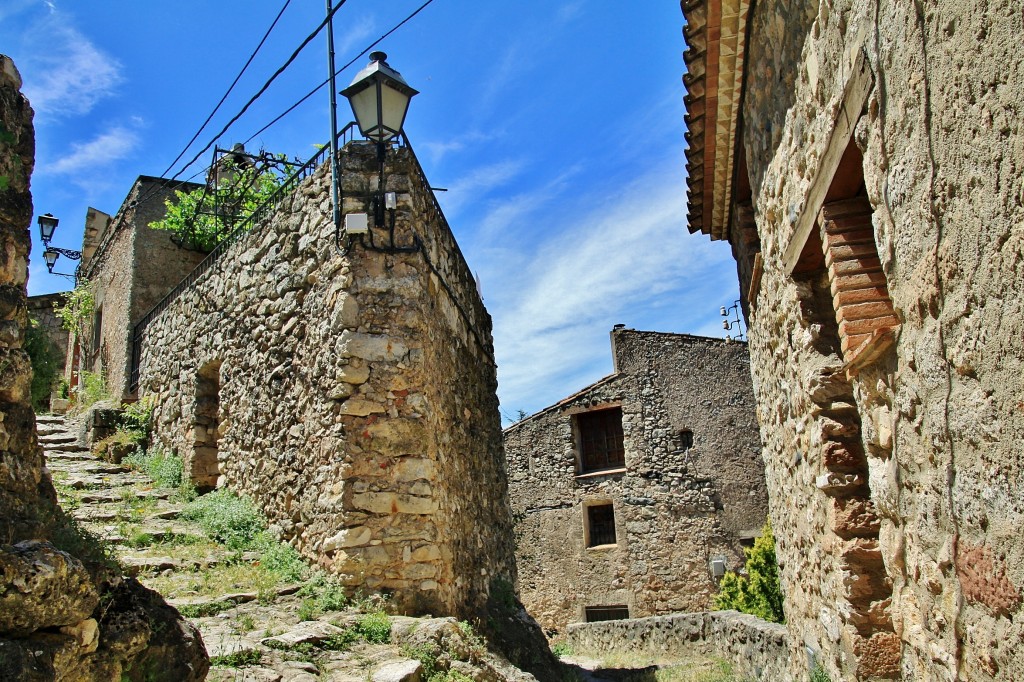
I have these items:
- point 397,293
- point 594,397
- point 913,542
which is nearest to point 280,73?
point 397,293

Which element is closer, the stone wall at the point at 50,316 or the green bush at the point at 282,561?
the green bush at the point at 282,561

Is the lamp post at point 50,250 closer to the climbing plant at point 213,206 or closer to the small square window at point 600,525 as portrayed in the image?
the climbing plant at point 213,206

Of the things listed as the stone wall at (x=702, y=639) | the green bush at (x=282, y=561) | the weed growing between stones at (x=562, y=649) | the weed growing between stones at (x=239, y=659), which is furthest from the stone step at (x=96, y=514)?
the weed growing between stones at (x=562, y=649)

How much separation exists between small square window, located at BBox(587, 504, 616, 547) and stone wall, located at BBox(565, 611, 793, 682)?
2910 mm

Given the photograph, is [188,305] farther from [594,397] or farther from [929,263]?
[594,397]

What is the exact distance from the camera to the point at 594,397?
18016 millimetres

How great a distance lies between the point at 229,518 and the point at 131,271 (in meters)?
6.08

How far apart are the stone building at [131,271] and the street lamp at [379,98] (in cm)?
572

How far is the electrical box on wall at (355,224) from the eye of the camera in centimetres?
616

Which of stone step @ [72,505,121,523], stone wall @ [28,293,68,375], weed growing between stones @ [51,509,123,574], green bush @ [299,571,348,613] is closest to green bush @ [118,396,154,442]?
stone step @ [72,505,121,523]

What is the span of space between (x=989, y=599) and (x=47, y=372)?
212 inches

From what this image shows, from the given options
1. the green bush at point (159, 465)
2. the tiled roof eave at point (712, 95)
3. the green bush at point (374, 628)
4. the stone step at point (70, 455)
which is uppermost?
the tiled roof eave at point (712, 95)

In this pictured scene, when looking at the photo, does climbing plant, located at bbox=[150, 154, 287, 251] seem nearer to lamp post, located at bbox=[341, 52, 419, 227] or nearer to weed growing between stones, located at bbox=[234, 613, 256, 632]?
lamp post, located at bbox=[341, 52, 419, 227]

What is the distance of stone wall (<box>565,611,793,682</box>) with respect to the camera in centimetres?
880
